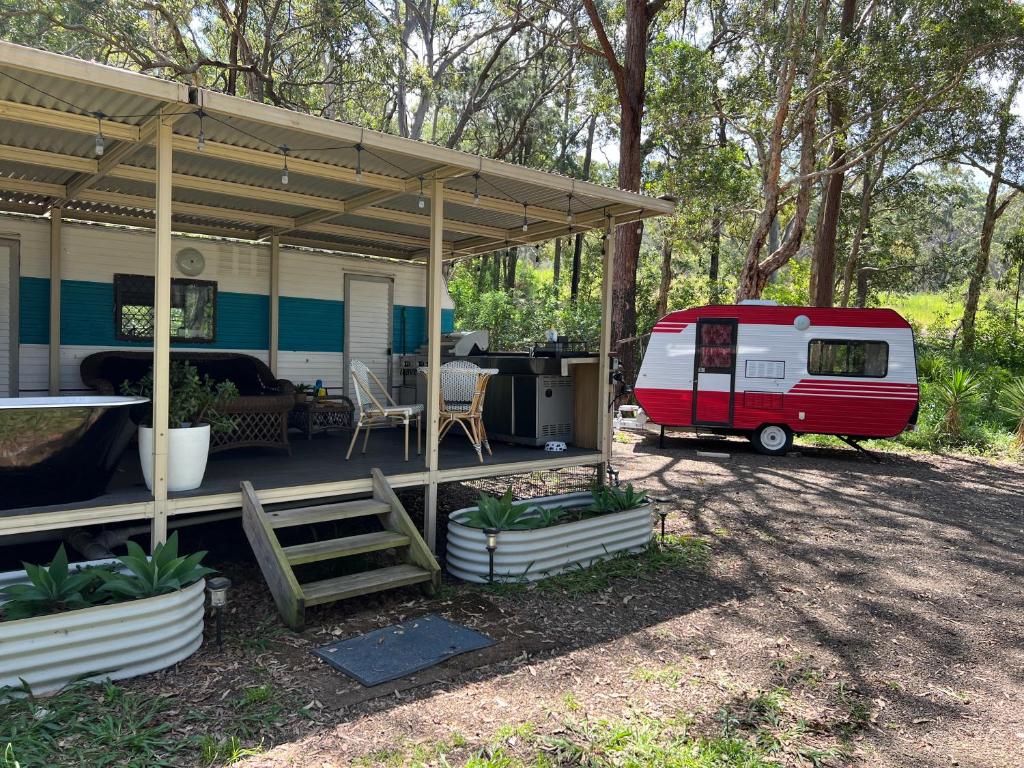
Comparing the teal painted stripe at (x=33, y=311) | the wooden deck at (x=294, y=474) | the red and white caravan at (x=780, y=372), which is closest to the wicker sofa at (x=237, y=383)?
the wooden deck at (x=294, y=474)

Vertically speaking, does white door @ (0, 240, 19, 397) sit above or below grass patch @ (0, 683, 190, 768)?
above

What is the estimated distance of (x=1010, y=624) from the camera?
4359 mm

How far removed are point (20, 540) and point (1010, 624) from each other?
593 cm

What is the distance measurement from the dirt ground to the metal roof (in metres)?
2.77

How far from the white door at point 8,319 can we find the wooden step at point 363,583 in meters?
3.96

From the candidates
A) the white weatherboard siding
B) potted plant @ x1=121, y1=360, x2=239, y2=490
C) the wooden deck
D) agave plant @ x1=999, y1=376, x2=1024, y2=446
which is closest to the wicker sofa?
the wooden deck

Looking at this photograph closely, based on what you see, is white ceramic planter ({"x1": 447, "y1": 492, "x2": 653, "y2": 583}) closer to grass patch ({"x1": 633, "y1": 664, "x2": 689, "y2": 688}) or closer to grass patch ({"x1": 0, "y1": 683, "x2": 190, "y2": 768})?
grass patch ({"x1": 633, "y1": 664, "x2": 689, "y2": 688})

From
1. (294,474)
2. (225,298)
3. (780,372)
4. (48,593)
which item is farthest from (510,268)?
(48,593)

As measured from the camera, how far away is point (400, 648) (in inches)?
145

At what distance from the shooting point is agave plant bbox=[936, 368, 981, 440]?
11453 mm

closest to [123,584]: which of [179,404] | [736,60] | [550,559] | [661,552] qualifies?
[179,404]

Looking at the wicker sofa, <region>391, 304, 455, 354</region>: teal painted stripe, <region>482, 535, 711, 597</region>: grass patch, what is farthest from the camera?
<region>391, 304, 455, 354</region>: teal painted stripe

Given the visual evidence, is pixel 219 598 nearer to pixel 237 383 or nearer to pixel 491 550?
pixel 491 550

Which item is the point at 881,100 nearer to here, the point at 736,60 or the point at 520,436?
the point at 736,60
